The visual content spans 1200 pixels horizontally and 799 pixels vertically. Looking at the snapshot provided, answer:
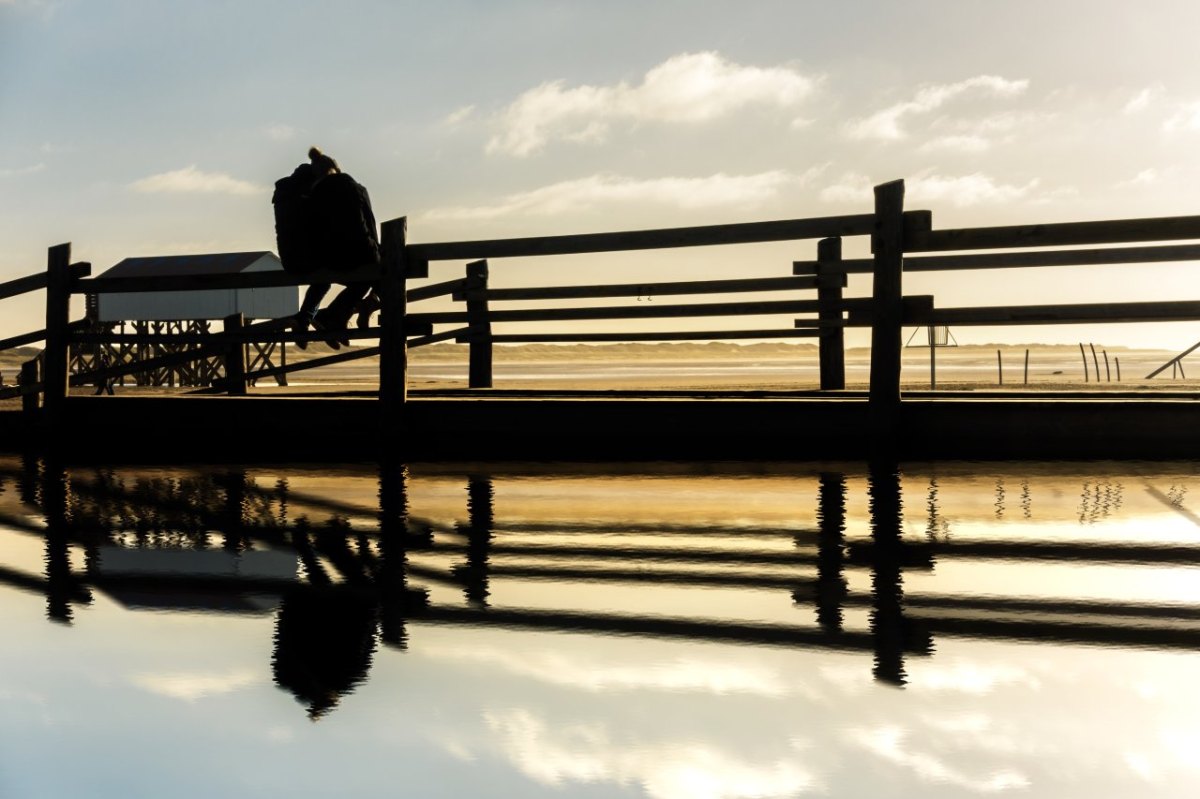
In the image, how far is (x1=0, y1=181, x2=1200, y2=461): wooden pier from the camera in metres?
9.08

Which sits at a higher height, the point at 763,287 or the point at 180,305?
the point at 180,305

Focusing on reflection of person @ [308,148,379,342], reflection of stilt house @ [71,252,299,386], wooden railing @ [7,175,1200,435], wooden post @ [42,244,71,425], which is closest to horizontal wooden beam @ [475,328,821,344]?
wooden railing @ [7,175,1200,435]

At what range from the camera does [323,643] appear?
414cm

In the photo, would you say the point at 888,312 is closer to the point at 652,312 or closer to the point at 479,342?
the point at 652,312

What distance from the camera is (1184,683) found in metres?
3.56

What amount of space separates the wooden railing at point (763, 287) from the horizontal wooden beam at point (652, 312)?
2cm

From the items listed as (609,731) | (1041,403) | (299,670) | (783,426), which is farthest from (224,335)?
(609,731)

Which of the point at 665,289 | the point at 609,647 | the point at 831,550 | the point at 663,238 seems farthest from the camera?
the point at 665,289

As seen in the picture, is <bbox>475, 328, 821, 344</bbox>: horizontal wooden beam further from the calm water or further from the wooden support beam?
the calm water

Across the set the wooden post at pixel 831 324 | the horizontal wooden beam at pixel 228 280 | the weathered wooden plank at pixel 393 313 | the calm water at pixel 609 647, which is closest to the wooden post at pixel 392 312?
the weathered wooden plank at pixel 393 313

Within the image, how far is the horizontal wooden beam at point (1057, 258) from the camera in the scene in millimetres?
9023

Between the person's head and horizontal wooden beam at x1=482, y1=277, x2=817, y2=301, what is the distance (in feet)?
6.42

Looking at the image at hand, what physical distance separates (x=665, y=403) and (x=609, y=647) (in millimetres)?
5772

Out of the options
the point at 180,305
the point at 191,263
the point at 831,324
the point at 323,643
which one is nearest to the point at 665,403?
the point at 831,324
